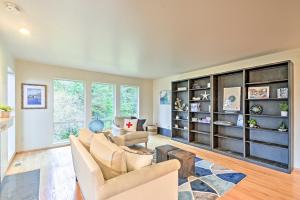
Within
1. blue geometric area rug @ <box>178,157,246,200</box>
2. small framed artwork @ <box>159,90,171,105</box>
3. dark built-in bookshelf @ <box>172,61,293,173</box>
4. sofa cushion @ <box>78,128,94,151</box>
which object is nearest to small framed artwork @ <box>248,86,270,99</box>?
dark built-in bookshelf @ <box>172,61,293,173</box>

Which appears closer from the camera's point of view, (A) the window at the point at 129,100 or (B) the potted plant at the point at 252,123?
(B) the potted plant at the point at 252,123

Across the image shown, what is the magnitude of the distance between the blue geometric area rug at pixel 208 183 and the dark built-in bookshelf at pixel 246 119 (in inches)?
39.2

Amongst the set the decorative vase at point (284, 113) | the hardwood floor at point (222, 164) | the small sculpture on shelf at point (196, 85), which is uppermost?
the small sculpture on shelf at point (196, 85)

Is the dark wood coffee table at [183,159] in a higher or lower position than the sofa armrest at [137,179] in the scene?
lower

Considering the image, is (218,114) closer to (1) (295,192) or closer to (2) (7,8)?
(1) (295,192)

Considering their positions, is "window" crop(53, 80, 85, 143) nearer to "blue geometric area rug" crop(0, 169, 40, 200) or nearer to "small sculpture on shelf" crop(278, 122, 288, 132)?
"blue geometric area rug" crop(0, 169, 40, 200)

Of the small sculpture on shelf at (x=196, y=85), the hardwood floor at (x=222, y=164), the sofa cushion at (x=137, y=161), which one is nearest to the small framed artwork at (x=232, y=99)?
the small sculpture on shelf at (x=196, y=85)

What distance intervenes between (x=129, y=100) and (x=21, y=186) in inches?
173

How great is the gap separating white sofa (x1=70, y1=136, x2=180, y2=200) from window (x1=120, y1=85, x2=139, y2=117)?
447cm

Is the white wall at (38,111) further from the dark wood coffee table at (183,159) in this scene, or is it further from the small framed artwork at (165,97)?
the dark wood coffee table at (183,159)

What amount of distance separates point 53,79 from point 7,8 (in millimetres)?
3125

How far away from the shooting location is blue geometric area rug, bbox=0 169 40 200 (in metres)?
2.26

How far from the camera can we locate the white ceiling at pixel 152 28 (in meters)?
1.81

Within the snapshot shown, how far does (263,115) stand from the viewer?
3.47 metres
